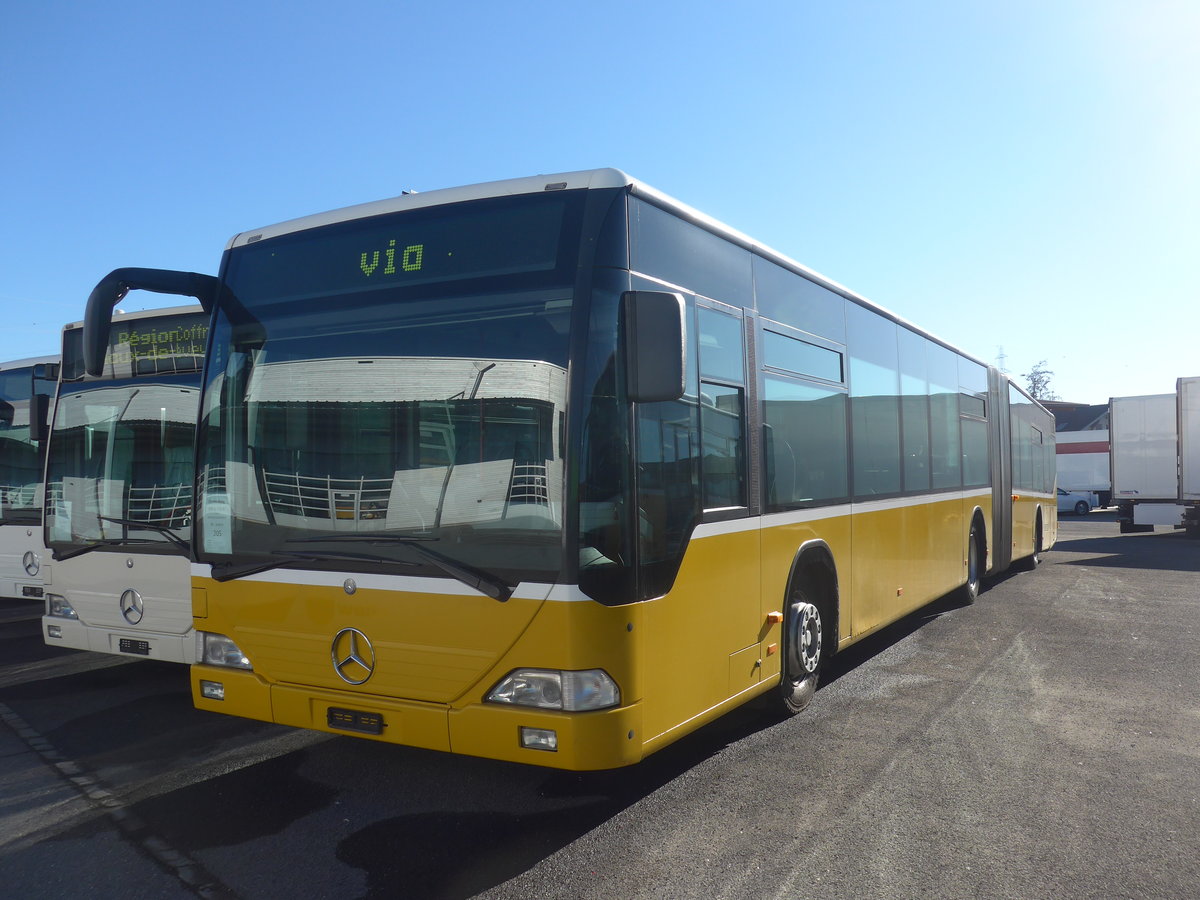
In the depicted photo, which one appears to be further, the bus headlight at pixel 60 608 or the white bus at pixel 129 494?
the bus headlight at pixel 60 608

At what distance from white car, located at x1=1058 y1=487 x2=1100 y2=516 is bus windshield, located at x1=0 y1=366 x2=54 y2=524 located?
4542cm

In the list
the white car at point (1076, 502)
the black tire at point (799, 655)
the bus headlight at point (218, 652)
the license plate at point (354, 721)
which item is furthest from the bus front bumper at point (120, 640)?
the white car at point (1076, 502)

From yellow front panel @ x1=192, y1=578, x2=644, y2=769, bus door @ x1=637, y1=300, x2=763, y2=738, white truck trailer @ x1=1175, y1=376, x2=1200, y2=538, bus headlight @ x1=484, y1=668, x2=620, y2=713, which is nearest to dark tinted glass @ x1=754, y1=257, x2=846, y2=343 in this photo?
bus door @ x1=637, y1=300, x2=763, y2=738

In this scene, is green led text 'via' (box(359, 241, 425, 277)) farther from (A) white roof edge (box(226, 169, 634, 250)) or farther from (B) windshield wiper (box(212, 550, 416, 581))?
(B) windshield wiper (box(212, 550, 416, 581))

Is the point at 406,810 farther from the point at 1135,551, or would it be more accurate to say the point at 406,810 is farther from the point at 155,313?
the point at 1135,551

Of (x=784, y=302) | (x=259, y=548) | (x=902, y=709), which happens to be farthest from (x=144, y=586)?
(x=902, y=709)

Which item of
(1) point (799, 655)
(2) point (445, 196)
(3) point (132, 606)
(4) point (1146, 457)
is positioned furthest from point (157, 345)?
(4) point (1146, 457)

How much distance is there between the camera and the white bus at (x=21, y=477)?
379 inches

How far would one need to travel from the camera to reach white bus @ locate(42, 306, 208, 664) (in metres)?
6.83

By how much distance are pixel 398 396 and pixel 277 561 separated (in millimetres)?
1069

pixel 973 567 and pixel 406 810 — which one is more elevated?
pixel 973 567

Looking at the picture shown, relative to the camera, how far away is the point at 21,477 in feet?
32.4

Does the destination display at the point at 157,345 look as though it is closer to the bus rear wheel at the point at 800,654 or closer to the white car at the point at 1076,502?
the bus rear wheel at the point at 800,654

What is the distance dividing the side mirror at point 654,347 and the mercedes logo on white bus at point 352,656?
175 centimetres
